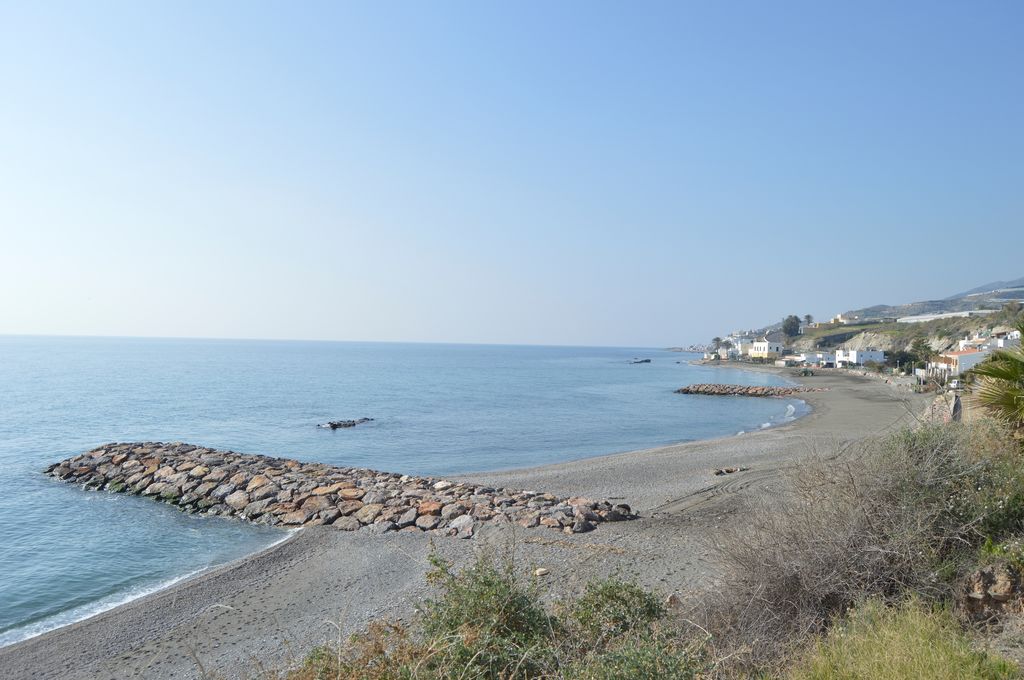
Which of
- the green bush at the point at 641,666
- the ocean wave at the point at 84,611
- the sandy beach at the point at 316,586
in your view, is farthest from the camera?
the ocean wave at the point at 84,611

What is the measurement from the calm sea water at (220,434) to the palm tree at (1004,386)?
1496 centimetres

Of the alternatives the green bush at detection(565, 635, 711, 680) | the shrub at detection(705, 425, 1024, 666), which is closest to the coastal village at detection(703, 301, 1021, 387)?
the shrub at detection(705, 425, 1024, 666)

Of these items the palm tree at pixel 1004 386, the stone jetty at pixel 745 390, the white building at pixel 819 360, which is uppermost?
the palm tree at pixel 1004 386

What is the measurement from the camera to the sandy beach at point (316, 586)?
30.6 feet

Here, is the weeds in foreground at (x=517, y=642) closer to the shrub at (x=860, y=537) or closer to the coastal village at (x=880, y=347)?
the shrub at (x=860, y=537)

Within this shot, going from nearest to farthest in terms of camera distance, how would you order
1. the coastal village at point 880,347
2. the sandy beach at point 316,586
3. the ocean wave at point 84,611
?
the sandy beach at point 316,586, the ocean wave at point 84,611, the coastal village at point 880,347

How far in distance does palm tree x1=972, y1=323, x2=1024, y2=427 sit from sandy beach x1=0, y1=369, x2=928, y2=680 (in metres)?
1.30

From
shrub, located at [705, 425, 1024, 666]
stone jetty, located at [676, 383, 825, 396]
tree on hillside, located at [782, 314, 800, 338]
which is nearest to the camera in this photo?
shrub, located at [705, 425, 1024, 666]

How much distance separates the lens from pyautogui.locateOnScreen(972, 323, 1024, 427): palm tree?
9195 mm

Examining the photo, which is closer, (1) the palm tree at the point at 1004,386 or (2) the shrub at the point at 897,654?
(2) the shrub at the point at 897,654

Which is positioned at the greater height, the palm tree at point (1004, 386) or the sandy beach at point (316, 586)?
the palm tree at point (1004, 386)

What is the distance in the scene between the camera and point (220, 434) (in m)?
35.9

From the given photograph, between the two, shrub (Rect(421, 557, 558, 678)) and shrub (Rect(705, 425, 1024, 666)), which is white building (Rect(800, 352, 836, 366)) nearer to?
shrub (Rect(705, 425, 1024, 666))

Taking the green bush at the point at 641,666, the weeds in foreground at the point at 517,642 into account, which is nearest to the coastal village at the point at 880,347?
the weeds in foreground at the point at 517,642
